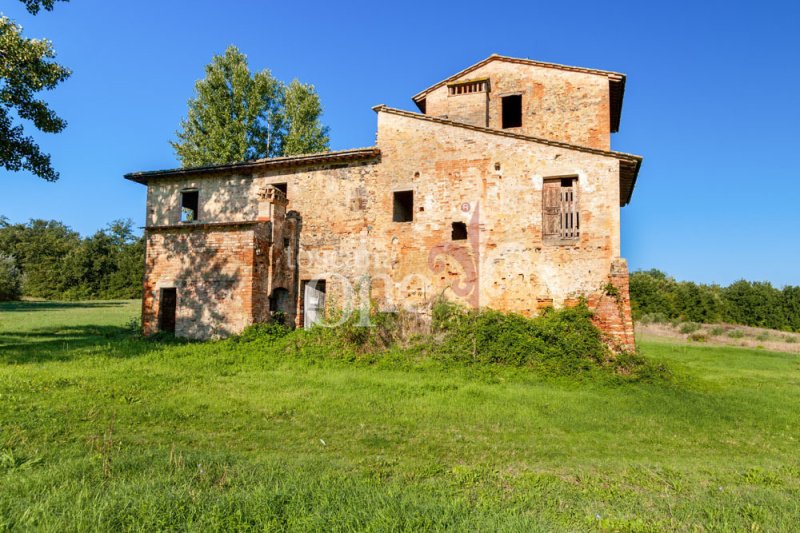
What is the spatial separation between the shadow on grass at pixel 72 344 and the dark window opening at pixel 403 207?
806cm

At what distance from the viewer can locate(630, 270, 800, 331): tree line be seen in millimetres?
28891

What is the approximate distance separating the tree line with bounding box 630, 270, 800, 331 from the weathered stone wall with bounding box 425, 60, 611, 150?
17.9 meters

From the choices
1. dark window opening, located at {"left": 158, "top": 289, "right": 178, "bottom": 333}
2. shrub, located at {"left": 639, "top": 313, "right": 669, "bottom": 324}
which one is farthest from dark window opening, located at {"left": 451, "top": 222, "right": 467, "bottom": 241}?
shrub, located at {"left": 639, "top": 313, "right": 669, "bottom": 324}

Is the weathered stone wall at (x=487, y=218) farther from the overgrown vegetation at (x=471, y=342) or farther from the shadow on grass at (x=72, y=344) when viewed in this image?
the shadow on grass at (x=72, y=344)

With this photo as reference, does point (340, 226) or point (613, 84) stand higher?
point (613, 84)

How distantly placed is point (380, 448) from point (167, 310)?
42.9 ft

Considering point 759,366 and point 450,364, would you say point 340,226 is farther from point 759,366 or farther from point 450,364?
point 759,366

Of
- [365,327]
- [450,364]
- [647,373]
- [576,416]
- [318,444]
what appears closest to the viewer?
[318,444]

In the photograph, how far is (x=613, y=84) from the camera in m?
15.9

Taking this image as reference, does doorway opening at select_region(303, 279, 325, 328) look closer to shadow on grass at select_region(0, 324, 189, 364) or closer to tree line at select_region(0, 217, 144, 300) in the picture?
shadow on grass at select_region(0, 324, 189, 364)

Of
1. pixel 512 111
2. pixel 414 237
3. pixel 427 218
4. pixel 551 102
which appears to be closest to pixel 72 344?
pixel 414 237

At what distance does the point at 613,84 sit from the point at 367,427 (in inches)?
597

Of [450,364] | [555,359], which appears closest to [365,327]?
[450,364]

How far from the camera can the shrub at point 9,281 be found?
135 feet
